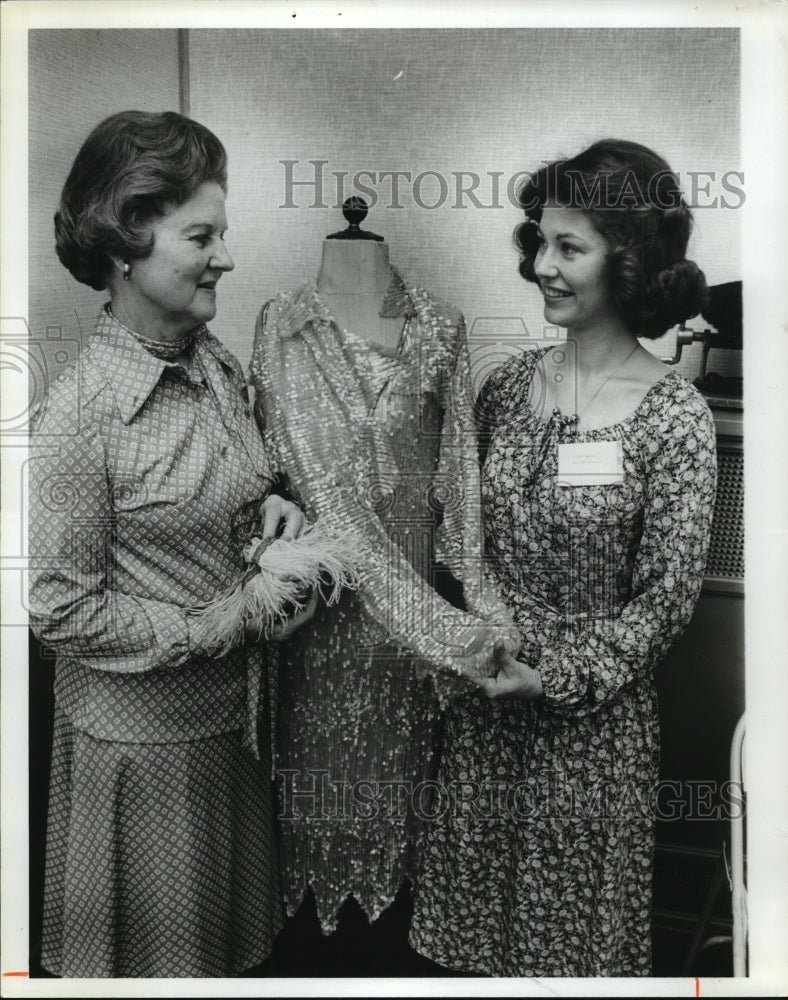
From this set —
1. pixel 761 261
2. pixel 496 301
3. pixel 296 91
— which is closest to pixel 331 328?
pixel 496 301

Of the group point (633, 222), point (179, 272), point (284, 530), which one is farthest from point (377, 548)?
point (633, 222)

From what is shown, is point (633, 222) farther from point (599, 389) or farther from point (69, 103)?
point (69, 103)

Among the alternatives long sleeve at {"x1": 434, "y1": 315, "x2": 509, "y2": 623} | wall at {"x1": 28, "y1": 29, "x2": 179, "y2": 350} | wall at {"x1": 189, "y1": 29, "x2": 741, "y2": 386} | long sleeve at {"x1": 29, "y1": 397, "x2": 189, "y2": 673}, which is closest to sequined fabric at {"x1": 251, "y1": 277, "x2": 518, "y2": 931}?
long sleeve at {"x1": 434, "y1": 315, "x2": 509, "y2": 623}

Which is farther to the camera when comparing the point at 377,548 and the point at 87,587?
the point at 377,548

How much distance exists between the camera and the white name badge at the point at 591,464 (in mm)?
1971

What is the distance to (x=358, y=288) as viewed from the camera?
6.55 ft

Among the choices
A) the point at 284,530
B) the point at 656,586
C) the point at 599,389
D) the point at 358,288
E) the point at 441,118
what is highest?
the point at 441,118

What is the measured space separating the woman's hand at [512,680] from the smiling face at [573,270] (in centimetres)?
63

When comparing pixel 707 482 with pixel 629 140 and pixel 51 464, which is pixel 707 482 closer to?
pixel 629 140

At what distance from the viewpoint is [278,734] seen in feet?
6.81

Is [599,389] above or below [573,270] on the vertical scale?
below

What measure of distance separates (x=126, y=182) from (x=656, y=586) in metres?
1.18

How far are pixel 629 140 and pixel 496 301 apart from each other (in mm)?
393

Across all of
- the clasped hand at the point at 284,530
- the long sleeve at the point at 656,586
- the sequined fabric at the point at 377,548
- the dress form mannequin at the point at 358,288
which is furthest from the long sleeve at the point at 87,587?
the long sleeve at the point at 656,586
